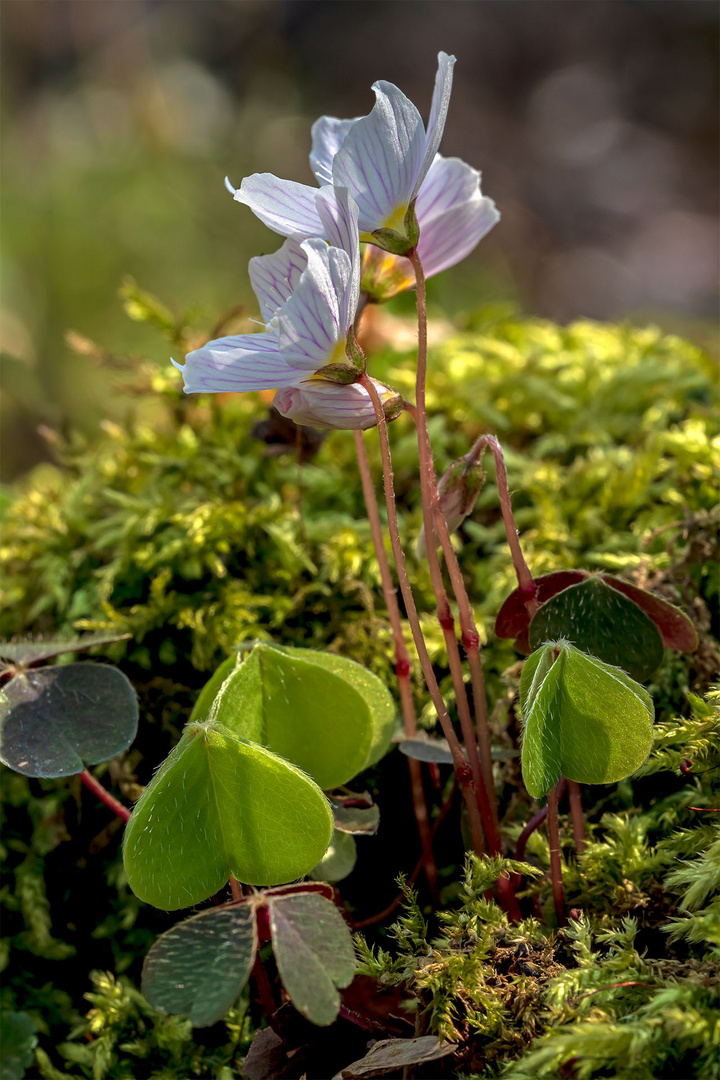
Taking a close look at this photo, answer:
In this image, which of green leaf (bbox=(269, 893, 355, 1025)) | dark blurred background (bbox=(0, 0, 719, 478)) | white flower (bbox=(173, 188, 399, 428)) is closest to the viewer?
green leaf (bbox=(269, 893, 355, 1025))

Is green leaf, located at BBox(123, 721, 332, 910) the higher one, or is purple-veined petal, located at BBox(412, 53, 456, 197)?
purple-veined petal, located at BBox(412, 53, 456, 197)

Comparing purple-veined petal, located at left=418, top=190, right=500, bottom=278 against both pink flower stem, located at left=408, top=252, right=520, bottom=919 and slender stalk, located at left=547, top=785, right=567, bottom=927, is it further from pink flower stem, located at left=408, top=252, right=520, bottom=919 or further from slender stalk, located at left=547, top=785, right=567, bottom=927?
slender stalk, located at left=547, top=785, right=567, bottom=927

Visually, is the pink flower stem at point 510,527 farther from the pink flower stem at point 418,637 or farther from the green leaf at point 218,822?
the green leaf at point 218,822

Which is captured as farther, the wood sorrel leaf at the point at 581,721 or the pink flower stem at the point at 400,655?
the pink flower stem at the point at 400,655

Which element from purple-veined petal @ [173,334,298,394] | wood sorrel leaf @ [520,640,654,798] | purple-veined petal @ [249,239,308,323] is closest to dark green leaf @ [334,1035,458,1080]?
wood sorrel leaf @ [520,640,654,798]

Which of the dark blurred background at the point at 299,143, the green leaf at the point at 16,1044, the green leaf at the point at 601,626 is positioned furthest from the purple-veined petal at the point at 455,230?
the dark blurred background at the point at 299,143

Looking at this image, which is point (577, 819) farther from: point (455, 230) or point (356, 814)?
point (455, 230)
